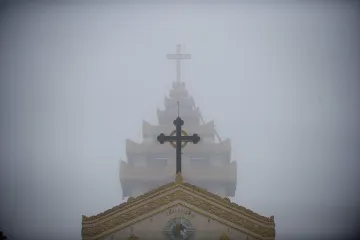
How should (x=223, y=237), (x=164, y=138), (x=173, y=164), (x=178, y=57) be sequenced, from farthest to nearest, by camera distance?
(x=178, y=57) → (x=173, y=164) → (x=164, y=138) → (x=223, y=237)

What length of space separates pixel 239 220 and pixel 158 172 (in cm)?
1408

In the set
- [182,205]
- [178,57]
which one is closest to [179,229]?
[182,205]

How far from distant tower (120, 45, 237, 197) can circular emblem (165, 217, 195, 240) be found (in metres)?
13.1

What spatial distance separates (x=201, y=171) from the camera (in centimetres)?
3359

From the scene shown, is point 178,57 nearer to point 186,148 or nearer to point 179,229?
point 186,148

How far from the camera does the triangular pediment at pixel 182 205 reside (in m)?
19.9

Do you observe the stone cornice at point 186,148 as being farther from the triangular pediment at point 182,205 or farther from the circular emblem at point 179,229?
the circular emblem at point 179,229

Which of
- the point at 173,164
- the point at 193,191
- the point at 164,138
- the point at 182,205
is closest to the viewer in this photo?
the point at 182,205

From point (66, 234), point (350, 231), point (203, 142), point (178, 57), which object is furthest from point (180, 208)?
point (178, 57)

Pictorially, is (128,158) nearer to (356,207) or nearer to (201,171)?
(201,171)

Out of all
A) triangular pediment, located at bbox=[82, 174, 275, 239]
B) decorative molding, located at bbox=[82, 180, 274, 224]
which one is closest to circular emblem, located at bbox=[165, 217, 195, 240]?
triangular pediment, located at bbox=[82, 174, 275, 239]

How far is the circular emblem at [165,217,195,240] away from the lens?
64.7ft

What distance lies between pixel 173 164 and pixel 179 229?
46.5 feet

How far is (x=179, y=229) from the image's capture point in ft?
64.9
